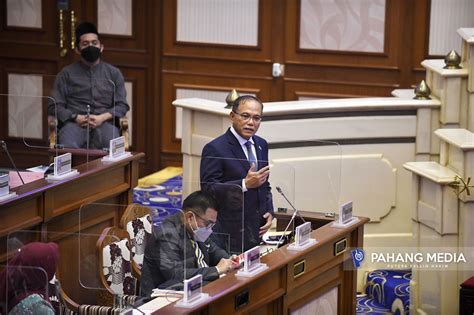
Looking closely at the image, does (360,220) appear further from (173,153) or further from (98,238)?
(173,153)

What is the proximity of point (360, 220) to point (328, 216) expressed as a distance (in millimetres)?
182

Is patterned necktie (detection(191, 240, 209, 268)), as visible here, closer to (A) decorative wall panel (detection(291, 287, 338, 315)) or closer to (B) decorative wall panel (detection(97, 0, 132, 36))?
(A) decorative wall panel (detection(291, 287, 338, 315))

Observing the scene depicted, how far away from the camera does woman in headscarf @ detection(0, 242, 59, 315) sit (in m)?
4.85

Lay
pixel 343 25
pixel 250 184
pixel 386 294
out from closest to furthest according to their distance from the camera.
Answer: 1. pixel 250 184
2. pixel 386 294
3. pixel 343 25

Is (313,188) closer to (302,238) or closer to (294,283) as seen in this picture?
(302,238)

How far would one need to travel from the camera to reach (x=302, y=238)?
20.1ft

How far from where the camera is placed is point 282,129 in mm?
8180

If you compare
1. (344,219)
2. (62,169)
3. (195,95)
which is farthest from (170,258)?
(195,95)

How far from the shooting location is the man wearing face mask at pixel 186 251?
532cm

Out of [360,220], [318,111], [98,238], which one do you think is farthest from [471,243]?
[98,238]

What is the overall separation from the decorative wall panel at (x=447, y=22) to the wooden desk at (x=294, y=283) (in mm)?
3322

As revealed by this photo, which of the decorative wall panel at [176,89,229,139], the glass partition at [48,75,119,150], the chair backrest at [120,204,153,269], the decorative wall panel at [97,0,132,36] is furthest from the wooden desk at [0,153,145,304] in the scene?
the decorative wall panel at [97,0,132,36]

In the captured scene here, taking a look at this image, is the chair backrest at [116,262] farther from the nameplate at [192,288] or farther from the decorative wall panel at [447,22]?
the decorative wall panel at [447,22]

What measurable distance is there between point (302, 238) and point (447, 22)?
4.03m
